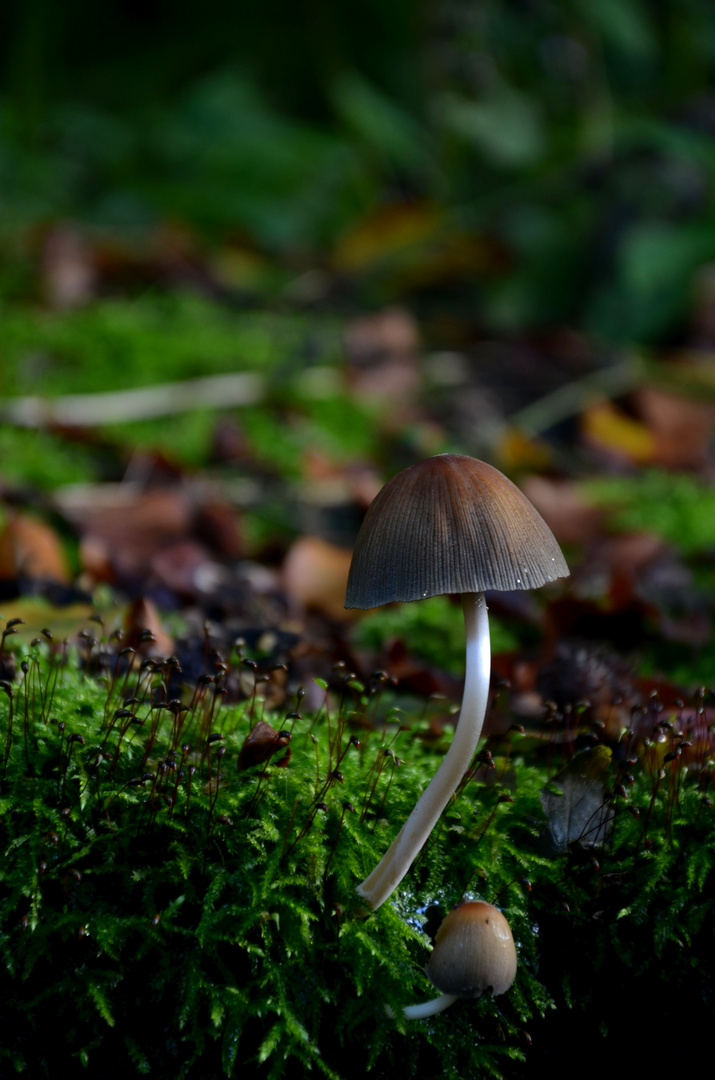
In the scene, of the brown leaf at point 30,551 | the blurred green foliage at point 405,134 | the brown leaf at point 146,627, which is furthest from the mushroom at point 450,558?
the blurred green foliage at point 405,134

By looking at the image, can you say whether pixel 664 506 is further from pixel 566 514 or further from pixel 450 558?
pixel 450 558

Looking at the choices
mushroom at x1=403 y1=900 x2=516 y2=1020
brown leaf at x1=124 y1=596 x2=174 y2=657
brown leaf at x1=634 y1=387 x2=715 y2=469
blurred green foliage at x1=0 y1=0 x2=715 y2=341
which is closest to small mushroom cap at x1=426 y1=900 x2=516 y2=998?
mushroom at x1=403 y1=900 x2=516 y2=1020

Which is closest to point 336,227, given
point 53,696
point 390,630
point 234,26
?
point 234,26

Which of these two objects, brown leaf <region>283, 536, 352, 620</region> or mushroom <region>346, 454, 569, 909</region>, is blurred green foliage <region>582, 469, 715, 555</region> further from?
mushroom <region>346, 454, 569, 909</region>

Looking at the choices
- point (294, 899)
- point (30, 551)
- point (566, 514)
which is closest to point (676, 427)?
point (566, 514)

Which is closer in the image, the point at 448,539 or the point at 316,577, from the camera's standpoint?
the point at 448,539

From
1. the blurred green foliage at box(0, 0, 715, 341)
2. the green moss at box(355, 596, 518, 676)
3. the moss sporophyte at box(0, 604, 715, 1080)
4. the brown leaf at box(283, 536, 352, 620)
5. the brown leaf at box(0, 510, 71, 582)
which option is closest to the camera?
the moss sporophyte at box(0, 604, 715, 1080)
